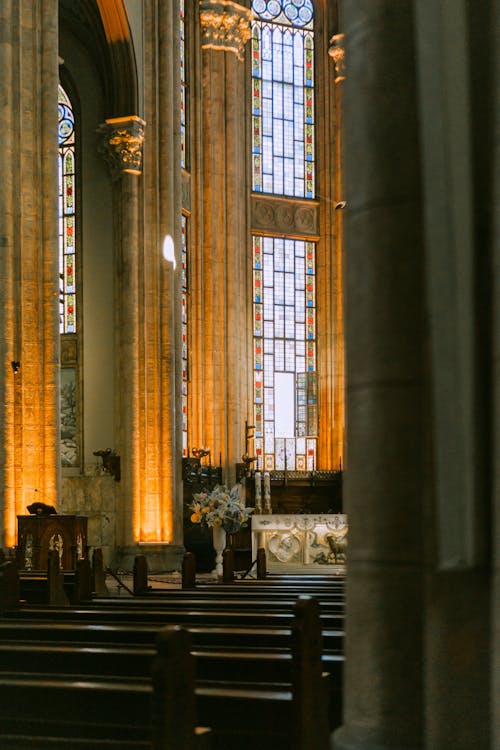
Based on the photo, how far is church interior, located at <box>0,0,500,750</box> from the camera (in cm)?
332

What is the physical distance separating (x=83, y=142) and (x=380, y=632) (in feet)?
66.6

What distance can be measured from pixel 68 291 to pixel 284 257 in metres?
8.36

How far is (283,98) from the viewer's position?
30156 mm

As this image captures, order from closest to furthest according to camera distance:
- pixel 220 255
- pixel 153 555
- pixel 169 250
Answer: pixel 153 555
pixel 169 250
pixel 220 255

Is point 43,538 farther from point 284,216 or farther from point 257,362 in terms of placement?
point 284,216

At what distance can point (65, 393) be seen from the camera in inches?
875

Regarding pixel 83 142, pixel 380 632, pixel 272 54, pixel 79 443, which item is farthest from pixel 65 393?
pixel 380 632

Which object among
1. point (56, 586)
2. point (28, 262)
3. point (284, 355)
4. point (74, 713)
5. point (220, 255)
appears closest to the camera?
point (74, 713)

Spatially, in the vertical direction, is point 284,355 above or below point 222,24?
below

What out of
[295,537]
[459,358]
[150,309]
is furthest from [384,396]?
[150,309]

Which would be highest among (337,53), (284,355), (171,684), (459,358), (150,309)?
(337,53)

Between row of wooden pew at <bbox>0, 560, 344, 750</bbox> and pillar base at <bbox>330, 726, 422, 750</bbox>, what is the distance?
0.50m

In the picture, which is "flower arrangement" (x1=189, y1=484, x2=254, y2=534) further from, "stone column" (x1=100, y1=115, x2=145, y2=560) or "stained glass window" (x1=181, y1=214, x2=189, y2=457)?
"stained glass window" (x1=181, y1=214, x2=189, y2=457)

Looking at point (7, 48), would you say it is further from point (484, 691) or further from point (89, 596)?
point (484, 691)
